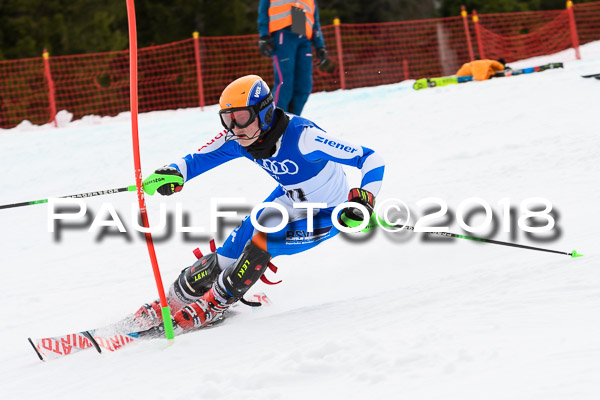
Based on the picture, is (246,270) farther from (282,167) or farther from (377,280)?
→ (377,280)

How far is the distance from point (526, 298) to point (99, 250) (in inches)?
151

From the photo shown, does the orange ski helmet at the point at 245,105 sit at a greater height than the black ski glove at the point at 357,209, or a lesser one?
greater

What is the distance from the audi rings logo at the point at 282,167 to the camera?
13.0ft

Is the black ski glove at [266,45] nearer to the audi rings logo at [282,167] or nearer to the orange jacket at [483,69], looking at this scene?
the audi rings logo at [282,167]

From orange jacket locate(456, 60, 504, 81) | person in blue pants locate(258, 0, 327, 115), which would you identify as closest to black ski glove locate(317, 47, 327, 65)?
person in blue pants locate(258, 0, 327, 115)

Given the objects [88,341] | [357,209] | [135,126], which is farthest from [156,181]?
[357,209]

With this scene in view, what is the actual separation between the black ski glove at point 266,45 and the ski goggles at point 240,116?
13.4ft

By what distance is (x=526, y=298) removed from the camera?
10.6 feet

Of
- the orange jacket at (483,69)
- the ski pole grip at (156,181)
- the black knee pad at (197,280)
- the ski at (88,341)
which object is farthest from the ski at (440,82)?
the ski at (88,341)

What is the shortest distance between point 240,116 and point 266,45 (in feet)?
13.7

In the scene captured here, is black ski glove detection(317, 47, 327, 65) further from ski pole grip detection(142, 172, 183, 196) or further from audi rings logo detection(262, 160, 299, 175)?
ski pole grip detection(142, 172, 183, 196)

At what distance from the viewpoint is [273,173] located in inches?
160

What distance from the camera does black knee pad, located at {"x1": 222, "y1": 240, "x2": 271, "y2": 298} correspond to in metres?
3.80

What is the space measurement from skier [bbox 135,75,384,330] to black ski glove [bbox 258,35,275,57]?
3700 mm
